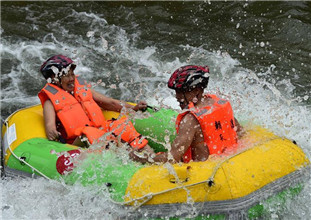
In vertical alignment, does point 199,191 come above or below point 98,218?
above

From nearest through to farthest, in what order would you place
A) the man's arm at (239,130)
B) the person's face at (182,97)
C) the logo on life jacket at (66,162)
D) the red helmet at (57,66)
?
the person's face at (182,97) < the logo on life jacket at (66,162) < the man's arm at (239,130) < the red helmet at (57,66)

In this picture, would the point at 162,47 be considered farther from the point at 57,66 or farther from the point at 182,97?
the point at 182,97

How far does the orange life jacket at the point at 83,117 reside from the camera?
195 inches

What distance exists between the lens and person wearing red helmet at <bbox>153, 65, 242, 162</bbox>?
158 inches

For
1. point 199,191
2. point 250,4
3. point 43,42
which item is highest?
point 199,191

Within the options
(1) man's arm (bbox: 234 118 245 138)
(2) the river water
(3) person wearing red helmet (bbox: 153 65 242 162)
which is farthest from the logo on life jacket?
(2) the river water

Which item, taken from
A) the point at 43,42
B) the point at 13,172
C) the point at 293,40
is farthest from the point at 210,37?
the point at 13,172

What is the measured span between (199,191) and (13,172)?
2115 millimetres

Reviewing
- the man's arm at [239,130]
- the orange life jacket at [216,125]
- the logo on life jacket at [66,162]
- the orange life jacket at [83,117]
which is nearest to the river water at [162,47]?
the man's arm at [239,130]

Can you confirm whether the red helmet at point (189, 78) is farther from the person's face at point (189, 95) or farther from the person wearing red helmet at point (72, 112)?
the person wearing red helmet at point (72, 112)

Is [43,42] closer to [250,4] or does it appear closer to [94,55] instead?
[94,55]

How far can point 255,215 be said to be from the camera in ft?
12.7

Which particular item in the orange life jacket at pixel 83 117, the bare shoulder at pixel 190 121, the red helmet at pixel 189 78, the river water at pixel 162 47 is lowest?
the river water at pixel 162 47

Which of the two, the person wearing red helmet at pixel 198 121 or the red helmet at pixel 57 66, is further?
the red helmet at pixel 57 66
